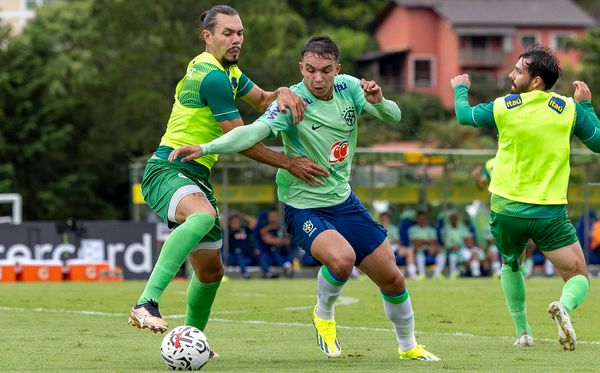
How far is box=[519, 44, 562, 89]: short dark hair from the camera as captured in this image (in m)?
10.2

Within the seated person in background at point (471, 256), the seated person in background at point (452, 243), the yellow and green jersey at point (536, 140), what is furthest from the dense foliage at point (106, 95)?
the yellow and green jersey at point (536, 140)

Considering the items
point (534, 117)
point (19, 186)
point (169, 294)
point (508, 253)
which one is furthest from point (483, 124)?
point (19, 186)

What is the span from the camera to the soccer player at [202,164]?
9.37 m

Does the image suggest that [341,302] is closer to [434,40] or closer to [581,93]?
[581,93]

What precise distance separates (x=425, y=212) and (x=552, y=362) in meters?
22.5

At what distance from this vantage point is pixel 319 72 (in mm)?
9695

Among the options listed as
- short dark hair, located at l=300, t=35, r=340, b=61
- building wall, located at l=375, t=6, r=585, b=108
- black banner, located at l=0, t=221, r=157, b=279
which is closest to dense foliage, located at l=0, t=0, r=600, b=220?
black banner, located at l=0, t=221, r=157, b=279

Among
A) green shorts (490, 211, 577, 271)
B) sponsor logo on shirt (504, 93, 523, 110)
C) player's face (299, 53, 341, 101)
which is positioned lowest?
green shorts (490, 211, 577, 271)

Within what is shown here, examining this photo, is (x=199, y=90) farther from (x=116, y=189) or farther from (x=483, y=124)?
(x=116, y=189)

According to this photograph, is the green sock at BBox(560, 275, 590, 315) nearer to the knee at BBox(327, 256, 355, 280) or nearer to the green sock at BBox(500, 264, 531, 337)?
the green sock at BBox(500, 264, 531, 337)

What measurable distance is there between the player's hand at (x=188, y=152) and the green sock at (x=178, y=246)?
1.43 feet

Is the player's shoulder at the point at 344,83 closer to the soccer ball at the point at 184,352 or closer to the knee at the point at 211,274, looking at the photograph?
the knee at the point at 211,274

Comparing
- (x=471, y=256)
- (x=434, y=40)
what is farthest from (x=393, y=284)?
(x=434, y=40)

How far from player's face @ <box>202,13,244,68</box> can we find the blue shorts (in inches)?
46.7
